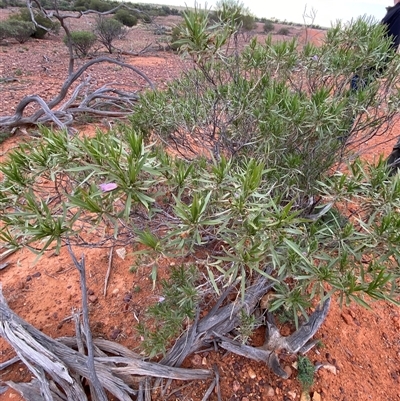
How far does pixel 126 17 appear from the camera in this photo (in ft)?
52.9

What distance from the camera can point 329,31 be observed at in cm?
204

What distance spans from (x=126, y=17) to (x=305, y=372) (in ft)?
60.0

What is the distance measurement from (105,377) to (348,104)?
207 cm

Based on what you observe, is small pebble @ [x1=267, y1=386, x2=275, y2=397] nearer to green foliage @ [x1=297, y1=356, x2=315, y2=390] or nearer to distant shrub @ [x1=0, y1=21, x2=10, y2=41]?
green foliage @ [x1=297, y1=356, x2=315, y2=390]

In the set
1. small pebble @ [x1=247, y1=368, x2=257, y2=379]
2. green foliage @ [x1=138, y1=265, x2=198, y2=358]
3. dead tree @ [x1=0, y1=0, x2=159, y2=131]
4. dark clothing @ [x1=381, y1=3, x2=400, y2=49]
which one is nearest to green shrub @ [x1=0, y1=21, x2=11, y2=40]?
dead tree @ [x1=0, y1=0, x2=159, y2=131]

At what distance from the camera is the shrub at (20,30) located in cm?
1036

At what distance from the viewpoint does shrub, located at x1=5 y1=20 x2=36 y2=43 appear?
10.4m

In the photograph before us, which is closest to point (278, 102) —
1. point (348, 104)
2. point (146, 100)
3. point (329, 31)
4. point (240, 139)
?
point (240, 139)

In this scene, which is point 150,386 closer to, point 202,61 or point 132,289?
point 132,289

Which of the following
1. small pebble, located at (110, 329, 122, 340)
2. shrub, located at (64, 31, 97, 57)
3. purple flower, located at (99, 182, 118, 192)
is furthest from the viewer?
shrub, located at (64, 31, 97, 57)

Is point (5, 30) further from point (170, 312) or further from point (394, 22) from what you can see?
point (170, 312)

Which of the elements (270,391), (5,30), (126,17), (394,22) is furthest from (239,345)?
(126,17)

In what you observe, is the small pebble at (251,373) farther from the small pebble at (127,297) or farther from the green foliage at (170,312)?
the small pebble at (127,297)

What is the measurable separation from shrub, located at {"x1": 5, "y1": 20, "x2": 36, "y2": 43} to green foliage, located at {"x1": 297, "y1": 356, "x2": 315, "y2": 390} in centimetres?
1260
